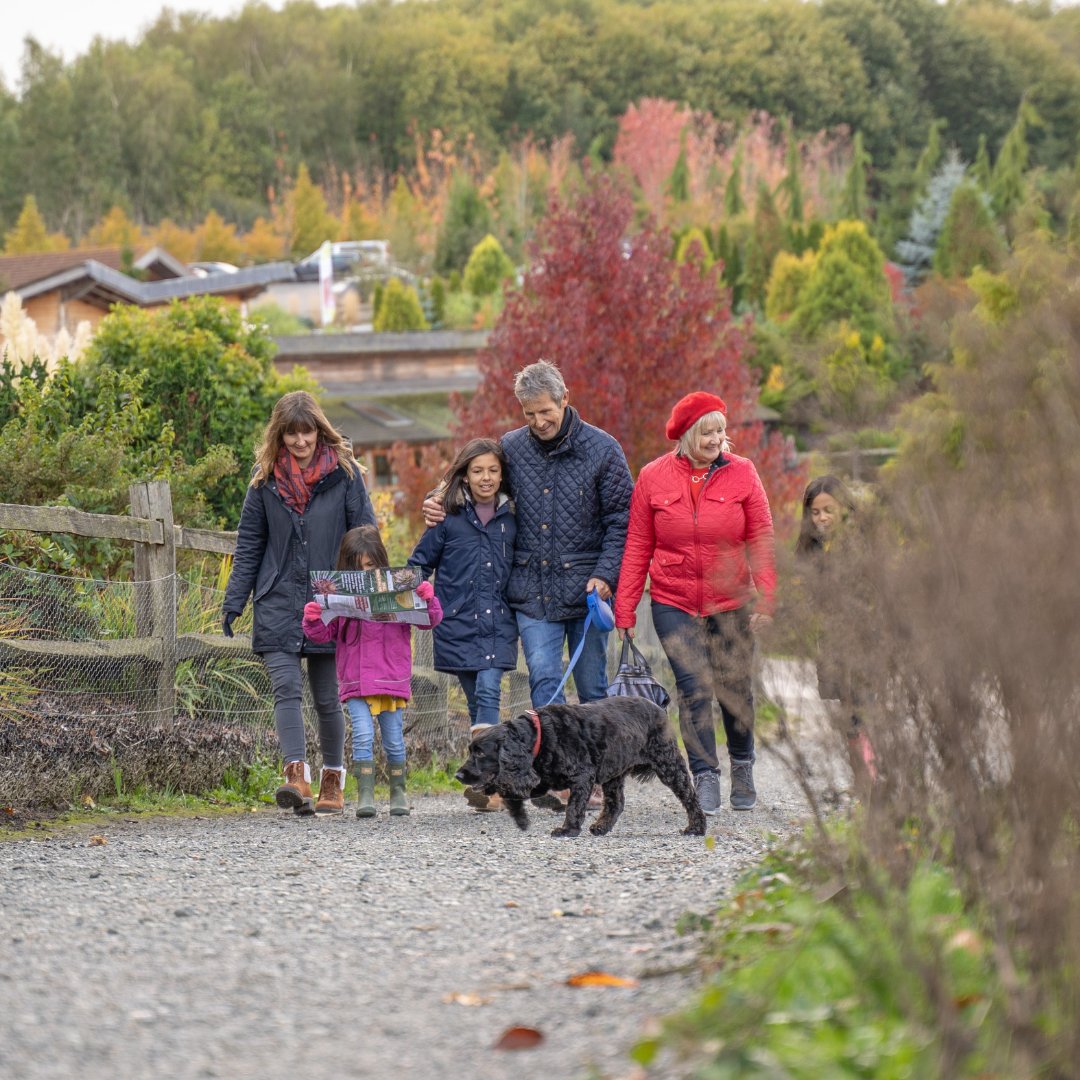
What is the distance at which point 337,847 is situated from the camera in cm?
673

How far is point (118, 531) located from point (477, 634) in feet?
6.78

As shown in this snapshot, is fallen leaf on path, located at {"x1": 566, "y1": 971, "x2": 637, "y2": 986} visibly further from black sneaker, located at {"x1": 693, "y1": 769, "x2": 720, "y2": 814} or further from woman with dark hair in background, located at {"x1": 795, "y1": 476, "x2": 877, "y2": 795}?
black sneaker, located at {"x1": 693, "y1": 769, "x2": 720, "y2": 814}

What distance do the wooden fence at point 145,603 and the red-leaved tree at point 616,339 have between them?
8.70 m

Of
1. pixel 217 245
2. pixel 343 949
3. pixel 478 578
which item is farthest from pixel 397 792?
pixel 217 245

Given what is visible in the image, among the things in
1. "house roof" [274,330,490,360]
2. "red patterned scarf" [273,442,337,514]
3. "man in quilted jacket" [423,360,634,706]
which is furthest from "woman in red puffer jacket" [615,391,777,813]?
"house roof" [274,330,490,360]

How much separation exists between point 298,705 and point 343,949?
138 inches

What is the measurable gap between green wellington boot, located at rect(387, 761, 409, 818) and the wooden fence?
1.32 meters

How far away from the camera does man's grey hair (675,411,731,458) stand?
297 inches

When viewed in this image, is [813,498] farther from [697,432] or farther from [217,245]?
[217,245]

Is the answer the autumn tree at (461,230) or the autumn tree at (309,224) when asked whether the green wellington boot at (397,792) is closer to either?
the autumn tree at (461,230)

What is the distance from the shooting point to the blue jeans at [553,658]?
→ 8.04 m

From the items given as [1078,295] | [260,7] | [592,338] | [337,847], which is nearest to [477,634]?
[337,847]

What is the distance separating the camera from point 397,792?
8.16 m

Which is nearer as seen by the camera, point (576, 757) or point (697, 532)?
point (576, 757)
